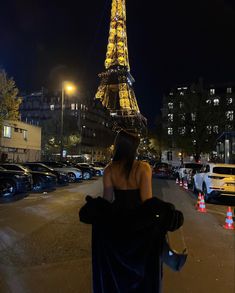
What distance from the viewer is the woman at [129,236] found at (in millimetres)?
2514

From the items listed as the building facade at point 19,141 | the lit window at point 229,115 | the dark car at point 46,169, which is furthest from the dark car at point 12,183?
the lit window at point 229,115

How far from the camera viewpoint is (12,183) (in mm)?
14461

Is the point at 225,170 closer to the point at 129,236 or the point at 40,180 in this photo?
the point at 40,180

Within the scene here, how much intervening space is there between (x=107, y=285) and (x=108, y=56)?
94543 millimetres

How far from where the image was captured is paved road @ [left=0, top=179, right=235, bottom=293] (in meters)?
4.54

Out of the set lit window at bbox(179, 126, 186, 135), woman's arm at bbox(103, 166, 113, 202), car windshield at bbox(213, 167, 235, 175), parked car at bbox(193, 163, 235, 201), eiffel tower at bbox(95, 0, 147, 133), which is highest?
eiffel tower at bbox(95, 0, 147, 133)

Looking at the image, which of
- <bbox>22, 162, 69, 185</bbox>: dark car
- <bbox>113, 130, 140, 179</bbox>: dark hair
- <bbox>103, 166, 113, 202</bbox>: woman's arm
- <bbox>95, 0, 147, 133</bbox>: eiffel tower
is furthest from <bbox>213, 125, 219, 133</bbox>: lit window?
<bbox>95, 0, 147, 133</bbox>: eiffel tower

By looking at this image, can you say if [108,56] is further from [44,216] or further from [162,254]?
[162,254]

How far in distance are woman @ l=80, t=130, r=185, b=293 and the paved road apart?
788 mm

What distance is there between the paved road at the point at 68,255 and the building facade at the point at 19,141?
2857cm

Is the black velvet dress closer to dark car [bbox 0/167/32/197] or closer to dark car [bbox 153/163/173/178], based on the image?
dark car [bbox 0/167/32/197]

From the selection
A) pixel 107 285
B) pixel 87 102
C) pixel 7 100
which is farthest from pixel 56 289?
pixel 87 102

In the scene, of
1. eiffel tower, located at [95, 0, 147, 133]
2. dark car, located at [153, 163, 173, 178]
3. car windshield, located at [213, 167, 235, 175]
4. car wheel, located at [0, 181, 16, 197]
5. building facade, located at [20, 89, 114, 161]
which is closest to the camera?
car windshield, located at [213, 167, 235, 175]

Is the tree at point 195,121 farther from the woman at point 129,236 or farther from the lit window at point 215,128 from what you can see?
the woman at point 129,236
